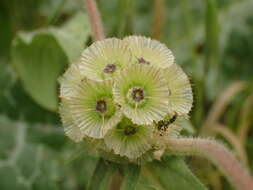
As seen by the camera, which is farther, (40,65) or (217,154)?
(40,65)

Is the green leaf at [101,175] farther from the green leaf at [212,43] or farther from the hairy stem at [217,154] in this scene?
the green leaf at [212,43]

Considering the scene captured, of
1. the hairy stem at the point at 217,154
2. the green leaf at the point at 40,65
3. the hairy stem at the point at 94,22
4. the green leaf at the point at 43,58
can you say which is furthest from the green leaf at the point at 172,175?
the green leaf at the point at 40,65

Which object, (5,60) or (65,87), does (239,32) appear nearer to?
(5,60)

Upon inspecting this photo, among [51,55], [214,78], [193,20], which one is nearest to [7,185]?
[51,55]

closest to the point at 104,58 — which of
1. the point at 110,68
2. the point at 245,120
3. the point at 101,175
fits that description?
the point at 110,68

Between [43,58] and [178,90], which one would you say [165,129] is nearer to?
[178,90]

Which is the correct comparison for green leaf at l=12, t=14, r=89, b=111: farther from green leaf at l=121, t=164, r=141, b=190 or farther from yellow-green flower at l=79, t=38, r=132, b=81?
green leaf at l=121, t=164, r=141, b=190
